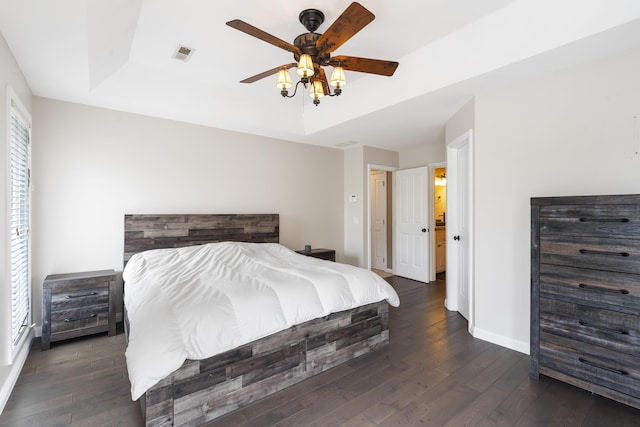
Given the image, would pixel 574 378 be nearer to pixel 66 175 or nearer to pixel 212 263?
pixel 212 263

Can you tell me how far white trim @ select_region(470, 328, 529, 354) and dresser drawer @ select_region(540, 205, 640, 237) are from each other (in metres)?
1.14

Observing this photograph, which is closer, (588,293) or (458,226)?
(588,293)

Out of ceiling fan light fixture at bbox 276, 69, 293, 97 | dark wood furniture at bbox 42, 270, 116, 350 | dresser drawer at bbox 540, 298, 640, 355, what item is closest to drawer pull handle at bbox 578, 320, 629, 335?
dresser drawer at bbox 540, 298, 640, 355

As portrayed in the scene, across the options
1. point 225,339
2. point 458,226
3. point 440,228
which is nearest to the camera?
point 225,339

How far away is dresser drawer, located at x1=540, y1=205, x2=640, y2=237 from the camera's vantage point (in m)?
1.92

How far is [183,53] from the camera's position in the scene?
2.90 m

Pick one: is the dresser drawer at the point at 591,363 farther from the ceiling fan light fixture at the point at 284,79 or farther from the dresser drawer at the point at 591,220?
the ceiling fan light fixture at the point at 284,79

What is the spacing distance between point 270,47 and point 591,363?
3503 mm

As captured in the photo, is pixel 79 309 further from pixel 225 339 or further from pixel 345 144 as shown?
pixel 345 144

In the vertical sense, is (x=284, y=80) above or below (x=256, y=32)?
below

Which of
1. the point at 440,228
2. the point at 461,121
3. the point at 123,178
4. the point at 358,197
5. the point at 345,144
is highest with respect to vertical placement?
the point at 345,144

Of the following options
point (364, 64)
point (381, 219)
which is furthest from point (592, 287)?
point (381, 219)

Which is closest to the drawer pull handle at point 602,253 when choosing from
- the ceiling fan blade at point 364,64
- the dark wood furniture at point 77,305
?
the ceiling fan blade at point 364,64

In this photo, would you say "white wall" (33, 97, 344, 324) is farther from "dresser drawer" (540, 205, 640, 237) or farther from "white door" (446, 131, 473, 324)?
"dresser drawer" (540, 205, 640, 237)
